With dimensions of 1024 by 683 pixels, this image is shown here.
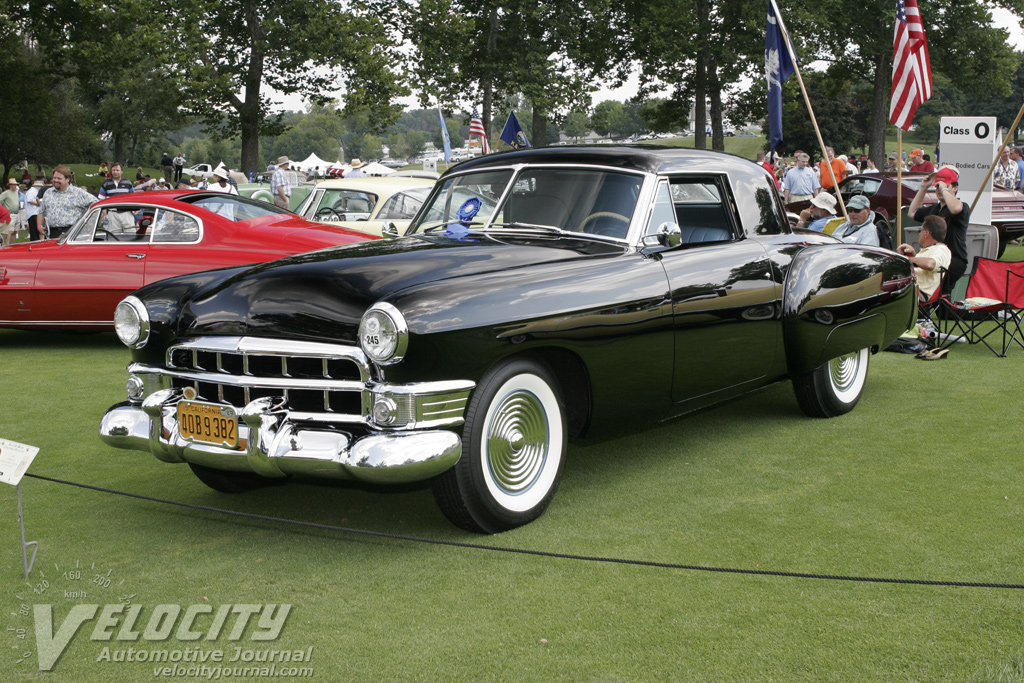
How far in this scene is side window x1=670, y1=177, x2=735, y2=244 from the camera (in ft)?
18.3

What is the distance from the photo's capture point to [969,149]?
12.9m

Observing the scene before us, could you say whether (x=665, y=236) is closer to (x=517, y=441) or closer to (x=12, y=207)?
(x=517, y=441)

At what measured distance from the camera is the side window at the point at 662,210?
5113mm

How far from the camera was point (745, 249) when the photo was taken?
5551 mm

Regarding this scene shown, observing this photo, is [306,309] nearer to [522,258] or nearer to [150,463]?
[522,258]

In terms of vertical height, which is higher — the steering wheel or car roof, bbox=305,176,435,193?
car roof, bbox=305,176,435,193

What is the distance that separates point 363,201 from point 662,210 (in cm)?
818

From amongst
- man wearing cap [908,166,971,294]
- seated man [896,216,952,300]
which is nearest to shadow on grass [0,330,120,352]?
seated man [896,216,952,300]

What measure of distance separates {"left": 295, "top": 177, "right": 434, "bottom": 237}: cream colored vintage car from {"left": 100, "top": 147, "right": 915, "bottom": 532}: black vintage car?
6.87 m

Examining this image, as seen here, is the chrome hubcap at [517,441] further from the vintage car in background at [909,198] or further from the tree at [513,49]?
the tree at [513,49]

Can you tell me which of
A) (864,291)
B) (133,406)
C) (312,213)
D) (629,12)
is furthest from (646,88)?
(133,406)

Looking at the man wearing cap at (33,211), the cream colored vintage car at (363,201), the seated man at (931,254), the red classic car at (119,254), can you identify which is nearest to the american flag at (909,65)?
the seated man at (931,254)

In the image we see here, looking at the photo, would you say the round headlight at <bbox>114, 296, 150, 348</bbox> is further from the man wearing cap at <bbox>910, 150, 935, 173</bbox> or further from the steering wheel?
the man wearing cap at <bbox>910, 150, 935, 173</bbox>

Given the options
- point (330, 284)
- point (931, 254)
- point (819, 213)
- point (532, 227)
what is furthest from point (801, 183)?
point (330, 284)
